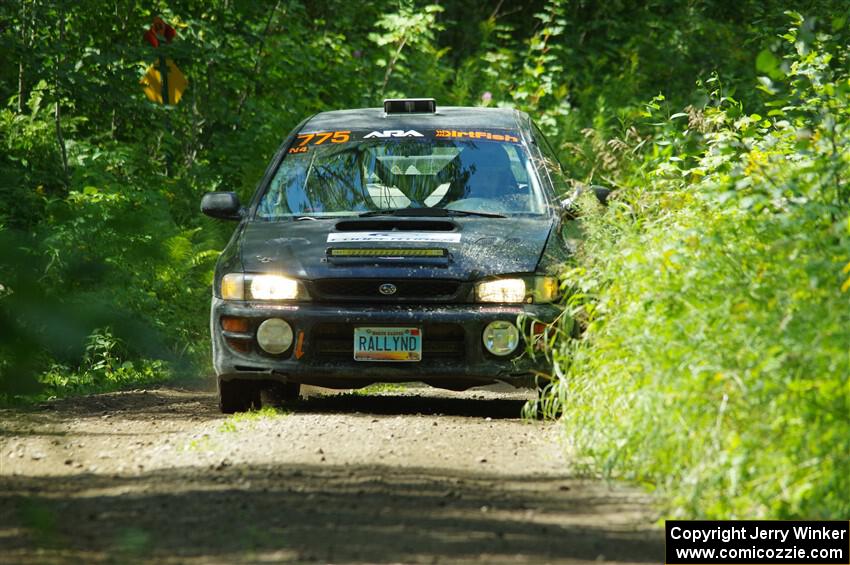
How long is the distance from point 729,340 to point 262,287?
331 centimetres

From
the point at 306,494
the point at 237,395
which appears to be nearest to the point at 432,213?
the point at 237,395

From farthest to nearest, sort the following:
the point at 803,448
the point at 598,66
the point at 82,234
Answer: the point at 598,66
the point at 803,448
the point at 82,234

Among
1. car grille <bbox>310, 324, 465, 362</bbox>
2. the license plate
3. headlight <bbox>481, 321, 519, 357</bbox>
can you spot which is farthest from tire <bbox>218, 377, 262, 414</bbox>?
headlight <bbox>481, 321, 519, 357</bbox>

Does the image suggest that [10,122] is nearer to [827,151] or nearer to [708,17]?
[827,151]

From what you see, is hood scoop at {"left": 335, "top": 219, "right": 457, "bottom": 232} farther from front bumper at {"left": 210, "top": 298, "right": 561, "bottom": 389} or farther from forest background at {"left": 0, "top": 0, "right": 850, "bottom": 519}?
forest background at {"left": 0, "top": 0, "right": 850, "bottom": 519}

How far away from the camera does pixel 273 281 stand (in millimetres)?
7922

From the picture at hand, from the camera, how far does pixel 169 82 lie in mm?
15766

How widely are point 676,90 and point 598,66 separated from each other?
4.37 ft

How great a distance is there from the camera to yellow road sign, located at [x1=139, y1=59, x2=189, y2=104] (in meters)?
15.7

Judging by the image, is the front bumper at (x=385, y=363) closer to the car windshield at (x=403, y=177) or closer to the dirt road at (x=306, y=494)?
the dirt road at (x=306, y=494)

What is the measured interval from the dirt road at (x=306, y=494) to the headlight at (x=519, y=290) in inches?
28.4

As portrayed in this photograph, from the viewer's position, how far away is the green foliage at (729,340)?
4.92 meters

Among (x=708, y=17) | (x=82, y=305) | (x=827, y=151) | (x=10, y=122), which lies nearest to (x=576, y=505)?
(x=827, y=151)

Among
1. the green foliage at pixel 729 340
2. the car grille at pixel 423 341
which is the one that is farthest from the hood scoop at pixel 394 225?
the green foliage at pixel 729 340
